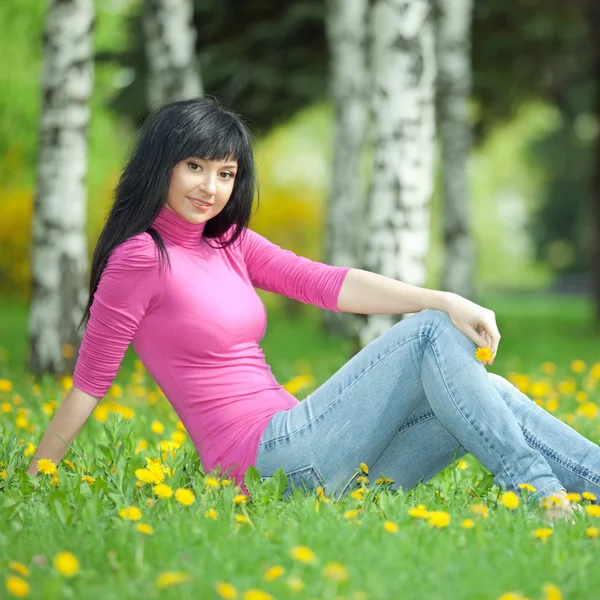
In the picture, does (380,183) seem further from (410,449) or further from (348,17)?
(348,17)

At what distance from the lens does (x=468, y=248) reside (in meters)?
12.0

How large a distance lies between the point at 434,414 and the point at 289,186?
15.5 meters

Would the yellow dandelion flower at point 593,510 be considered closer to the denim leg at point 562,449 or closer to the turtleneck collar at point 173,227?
the denim leg at point 562,449

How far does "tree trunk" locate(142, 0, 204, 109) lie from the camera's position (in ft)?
28.2

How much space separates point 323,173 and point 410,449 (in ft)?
99.6

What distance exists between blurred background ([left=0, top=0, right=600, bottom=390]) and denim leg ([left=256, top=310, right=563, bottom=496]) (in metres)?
1.44

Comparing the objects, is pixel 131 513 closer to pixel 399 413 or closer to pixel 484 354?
pixel 399 413

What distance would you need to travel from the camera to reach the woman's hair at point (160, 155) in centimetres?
314

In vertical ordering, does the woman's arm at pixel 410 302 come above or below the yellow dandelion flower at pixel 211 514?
above

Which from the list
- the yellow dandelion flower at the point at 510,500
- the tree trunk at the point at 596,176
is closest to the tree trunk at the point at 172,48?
the yellow dandelion flower at the point at 510,500

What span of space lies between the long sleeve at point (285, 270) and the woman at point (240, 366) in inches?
9.4

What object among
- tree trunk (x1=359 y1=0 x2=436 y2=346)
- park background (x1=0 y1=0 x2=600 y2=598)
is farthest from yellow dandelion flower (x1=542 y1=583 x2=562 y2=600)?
tree trunk (x1=359 y1=0 x2=436 y2=346)

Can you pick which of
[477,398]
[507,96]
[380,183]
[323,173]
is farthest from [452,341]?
[323,173]

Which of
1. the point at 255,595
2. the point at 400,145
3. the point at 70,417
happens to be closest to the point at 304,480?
the point at 70,417
